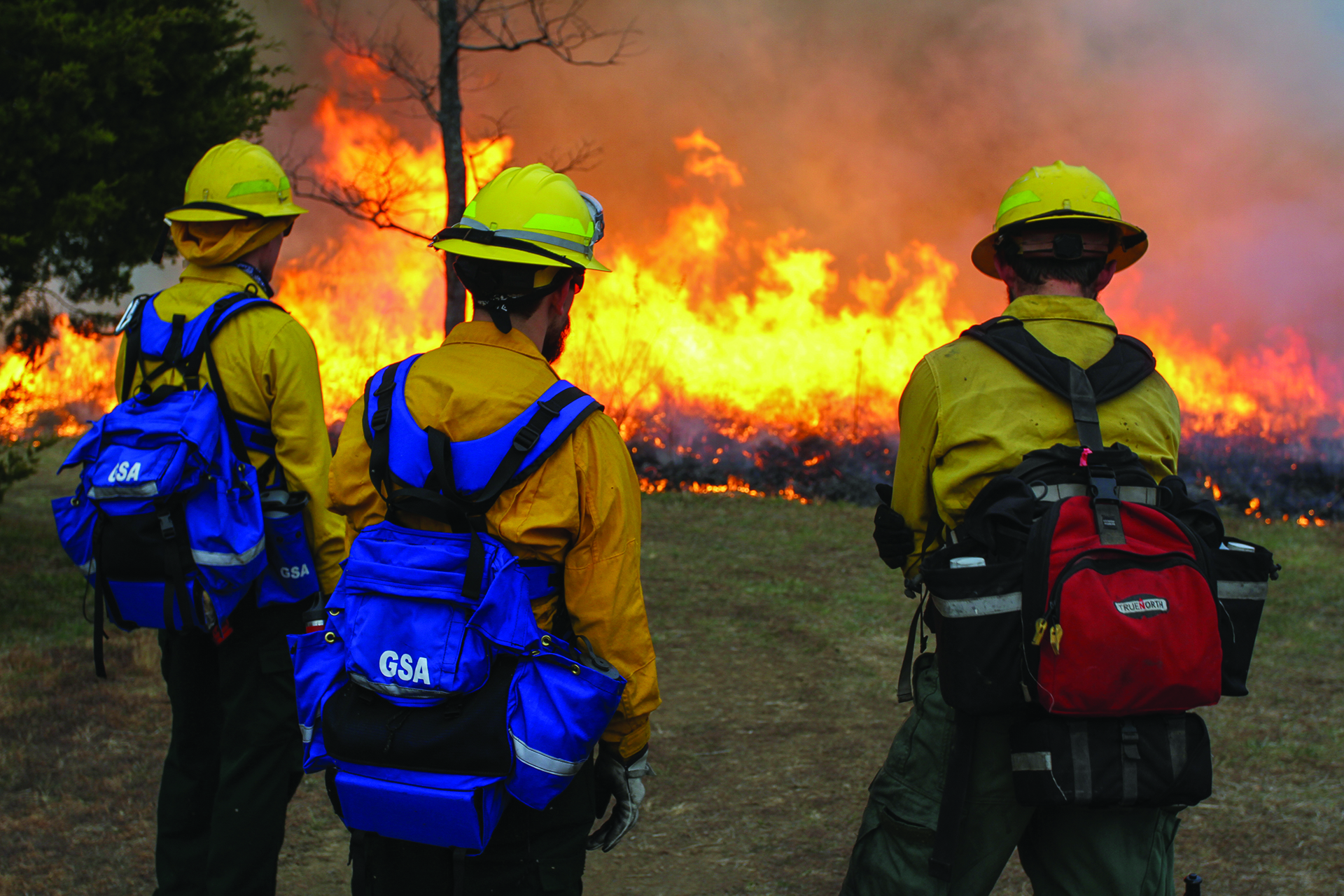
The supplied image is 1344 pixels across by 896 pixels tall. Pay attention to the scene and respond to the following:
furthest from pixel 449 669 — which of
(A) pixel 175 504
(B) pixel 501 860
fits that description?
(A) pixel 175 504

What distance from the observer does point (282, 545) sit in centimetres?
310

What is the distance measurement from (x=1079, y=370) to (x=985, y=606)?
0.59 meters

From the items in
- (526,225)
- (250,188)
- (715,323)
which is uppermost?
(715,323)

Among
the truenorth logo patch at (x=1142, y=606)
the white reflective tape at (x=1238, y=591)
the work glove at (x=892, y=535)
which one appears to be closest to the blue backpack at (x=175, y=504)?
the work glove at (x=892, y=535)

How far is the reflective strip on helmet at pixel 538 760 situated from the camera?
194 centimetres

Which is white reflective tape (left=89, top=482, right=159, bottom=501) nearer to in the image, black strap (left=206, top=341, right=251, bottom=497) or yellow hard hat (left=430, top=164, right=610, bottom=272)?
black strap (left=206, top=341, right=251, bottom=497)

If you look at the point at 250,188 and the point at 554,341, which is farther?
the point at 250,188

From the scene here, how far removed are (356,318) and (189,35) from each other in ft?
16.5

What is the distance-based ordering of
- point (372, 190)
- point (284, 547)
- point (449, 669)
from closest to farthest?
point (449, 669)
point (284, 547)
point (372, 190)

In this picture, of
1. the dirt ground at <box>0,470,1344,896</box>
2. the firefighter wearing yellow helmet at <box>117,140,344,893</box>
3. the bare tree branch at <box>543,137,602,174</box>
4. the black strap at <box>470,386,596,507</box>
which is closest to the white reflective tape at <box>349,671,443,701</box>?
the black strap at <box>470,386,596,507</box>

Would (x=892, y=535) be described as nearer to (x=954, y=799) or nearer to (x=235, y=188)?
(x=954, y=799)

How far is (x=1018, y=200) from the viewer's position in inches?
101

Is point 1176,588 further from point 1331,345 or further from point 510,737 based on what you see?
point 1331,345

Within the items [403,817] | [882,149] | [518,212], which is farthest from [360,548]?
[882,149]
